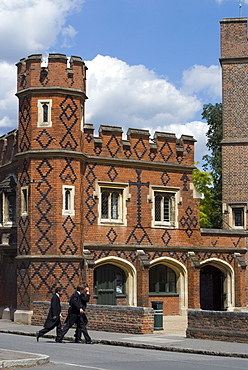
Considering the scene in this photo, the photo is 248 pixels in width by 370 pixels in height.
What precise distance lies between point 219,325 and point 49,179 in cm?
1089

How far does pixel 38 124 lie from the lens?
27.5 meters

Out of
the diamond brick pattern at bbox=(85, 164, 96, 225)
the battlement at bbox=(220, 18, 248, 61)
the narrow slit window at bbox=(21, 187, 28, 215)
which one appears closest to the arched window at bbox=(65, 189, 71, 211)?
the diamond brick pattern at bbox=(85, 164, 96, 225)

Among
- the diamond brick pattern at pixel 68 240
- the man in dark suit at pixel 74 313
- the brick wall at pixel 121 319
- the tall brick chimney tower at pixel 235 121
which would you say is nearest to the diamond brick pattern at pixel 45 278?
the diamond brick pattern at pixel 68 240

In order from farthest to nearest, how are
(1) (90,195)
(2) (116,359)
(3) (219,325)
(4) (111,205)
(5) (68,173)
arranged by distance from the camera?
(4) (111,205) → (1) (90,195) → (5) (68,173) → (3) (219,325) → (2) (116,359)

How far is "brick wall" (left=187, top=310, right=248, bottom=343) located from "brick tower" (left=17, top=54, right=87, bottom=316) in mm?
8757

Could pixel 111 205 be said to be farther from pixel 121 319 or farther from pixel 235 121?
pixel 121 319

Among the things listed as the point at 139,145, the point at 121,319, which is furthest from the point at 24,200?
the point at 121,319

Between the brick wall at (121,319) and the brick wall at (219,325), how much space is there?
58.6 inches

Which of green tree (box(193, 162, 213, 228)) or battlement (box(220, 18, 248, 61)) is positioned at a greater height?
battlement (box(220, 18, 248, 61))

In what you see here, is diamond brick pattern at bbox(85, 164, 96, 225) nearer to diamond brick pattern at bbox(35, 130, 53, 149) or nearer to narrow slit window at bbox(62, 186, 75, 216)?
narrow slit window at bbox(62, 186, 75, 216)

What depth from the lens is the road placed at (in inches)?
519

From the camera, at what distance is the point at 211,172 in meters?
55.2

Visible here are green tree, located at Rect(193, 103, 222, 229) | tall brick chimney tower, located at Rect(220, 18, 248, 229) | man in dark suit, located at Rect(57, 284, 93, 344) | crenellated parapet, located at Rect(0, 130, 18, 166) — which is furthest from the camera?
green tree, located at Rect(193, 103, 222, 229)

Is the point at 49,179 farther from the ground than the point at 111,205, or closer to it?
farther from the ground
